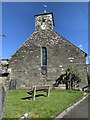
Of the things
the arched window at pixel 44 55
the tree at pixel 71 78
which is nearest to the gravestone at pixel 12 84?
the arched window at pixel 44 55

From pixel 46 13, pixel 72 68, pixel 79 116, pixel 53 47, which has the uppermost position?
pixel 46 13

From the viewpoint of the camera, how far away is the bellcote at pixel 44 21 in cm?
2880

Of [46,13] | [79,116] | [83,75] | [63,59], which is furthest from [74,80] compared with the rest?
[79,116]

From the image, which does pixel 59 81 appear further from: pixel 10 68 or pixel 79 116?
pixel 79 116

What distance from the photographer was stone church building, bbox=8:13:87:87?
26.6m

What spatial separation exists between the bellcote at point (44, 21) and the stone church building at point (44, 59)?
172 millimetres

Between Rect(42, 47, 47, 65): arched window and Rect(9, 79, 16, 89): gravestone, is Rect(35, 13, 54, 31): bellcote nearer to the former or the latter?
Rect(42, 47, 47, 65): arched window

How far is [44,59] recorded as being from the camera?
1083 inches

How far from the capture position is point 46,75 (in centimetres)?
2683

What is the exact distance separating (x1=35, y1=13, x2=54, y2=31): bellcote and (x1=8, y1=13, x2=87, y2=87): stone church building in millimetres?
172

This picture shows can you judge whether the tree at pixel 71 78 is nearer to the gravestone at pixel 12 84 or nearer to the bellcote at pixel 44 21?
the gravestone at pixel 12 84

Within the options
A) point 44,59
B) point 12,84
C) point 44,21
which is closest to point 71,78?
point 44,59

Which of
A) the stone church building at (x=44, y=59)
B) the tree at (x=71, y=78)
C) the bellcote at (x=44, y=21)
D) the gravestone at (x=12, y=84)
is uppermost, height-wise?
the bellcote at (x=44, y=21)

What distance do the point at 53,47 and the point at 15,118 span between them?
20497mm
